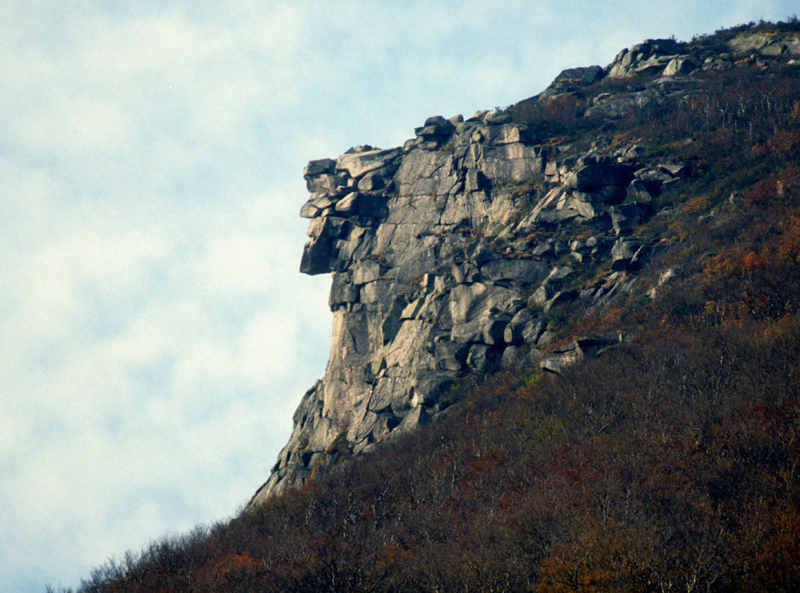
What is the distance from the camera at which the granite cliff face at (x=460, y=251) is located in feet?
197

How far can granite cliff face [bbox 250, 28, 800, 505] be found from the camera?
197ft

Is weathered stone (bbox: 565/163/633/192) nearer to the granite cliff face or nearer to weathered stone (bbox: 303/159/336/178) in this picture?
the granite cliff face

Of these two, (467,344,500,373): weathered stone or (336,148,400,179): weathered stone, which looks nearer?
(467,344,500,373): weathered stone

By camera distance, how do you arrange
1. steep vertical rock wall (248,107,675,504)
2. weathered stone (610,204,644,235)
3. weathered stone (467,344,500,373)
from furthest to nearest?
weathered stone (610,204,644,235)
steep vertical rock wall (248,107,675,504)
weathered stone (467,344,500,373)

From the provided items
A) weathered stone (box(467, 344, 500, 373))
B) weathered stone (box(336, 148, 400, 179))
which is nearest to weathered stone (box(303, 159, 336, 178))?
weathered stone (box(336, 148, 400, 179))

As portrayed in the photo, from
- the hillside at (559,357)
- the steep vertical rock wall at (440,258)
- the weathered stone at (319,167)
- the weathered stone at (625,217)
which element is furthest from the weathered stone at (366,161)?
Result: the weathered stone at (625,217)

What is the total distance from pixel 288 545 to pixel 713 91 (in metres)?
68.6

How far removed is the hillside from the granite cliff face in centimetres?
27

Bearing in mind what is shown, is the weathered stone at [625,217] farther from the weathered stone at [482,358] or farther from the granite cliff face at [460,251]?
the weathered stone at [482,358]

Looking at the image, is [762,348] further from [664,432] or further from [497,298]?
[497,298]

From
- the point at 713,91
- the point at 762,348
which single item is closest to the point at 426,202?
the point at 713,91

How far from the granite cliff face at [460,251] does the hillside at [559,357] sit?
274 millimetres

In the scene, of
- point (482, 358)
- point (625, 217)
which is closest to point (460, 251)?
point (482, 358)

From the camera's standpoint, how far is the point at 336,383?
72.4 m
